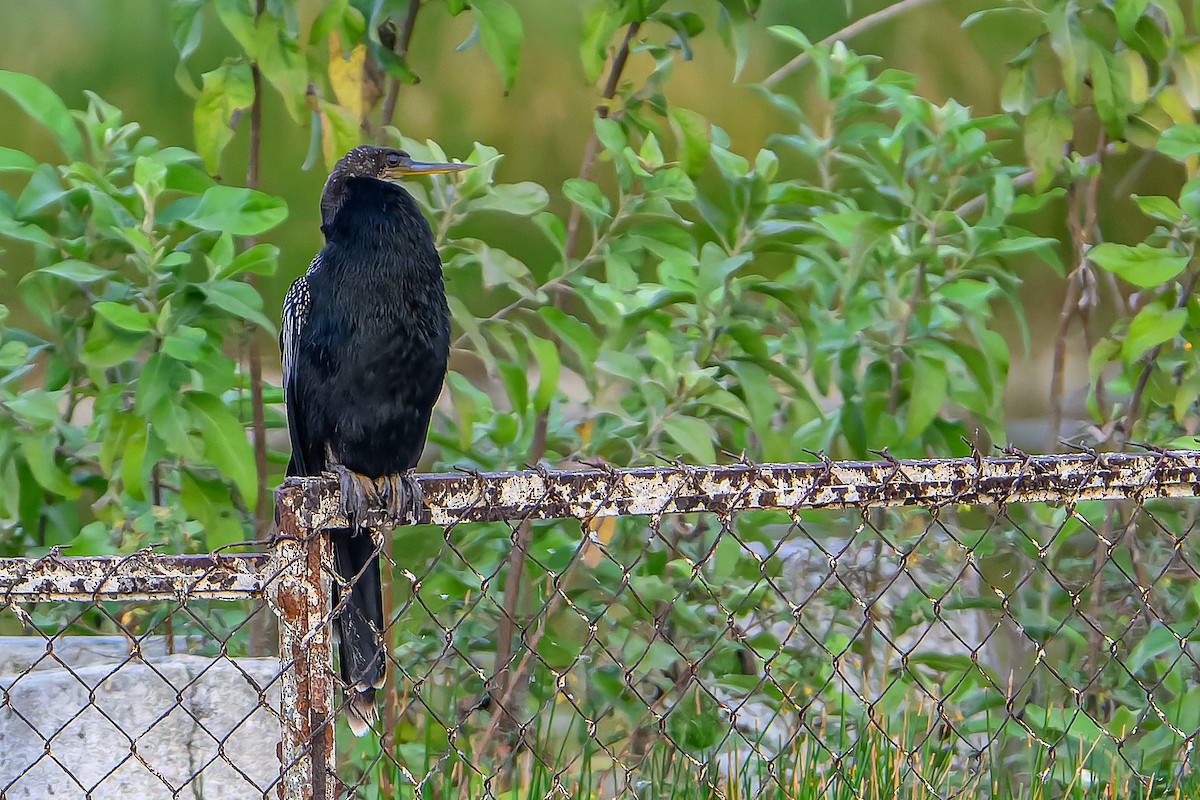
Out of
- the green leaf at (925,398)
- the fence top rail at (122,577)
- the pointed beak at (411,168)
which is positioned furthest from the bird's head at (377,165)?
the fence top rail at (122,577)

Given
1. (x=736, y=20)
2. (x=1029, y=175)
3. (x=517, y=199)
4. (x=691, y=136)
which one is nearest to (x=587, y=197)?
(x=517, y=199)

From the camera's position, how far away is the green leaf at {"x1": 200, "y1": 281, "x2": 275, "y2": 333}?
7.39ft

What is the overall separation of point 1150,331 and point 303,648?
5.95ft

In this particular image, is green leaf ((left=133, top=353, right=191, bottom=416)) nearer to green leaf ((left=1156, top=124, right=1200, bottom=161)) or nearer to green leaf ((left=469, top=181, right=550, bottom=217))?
green leaf ((left=469, top=181, right=550, bottom=217))

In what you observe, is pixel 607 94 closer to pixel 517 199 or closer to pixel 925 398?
pixel 517 199

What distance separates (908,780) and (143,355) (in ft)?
6.04

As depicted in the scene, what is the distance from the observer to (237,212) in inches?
90.0

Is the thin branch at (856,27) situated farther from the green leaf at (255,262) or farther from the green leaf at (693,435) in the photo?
the green leaf at (255,262)

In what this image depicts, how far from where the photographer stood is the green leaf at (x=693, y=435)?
7.70 feet

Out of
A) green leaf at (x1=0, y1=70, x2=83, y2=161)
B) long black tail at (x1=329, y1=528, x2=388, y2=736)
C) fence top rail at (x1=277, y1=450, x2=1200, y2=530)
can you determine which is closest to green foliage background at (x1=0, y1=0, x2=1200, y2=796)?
green leaf at (x1=0, y1=70, x2=83, y2=161)

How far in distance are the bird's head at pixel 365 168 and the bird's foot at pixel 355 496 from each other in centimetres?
59

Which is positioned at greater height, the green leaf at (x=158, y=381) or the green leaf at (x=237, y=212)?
the green leaf at (x=237, y=212)

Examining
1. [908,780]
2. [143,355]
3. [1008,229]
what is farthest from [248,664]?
[1008,229]

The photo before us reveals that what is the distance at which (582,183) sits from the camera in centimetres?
253
